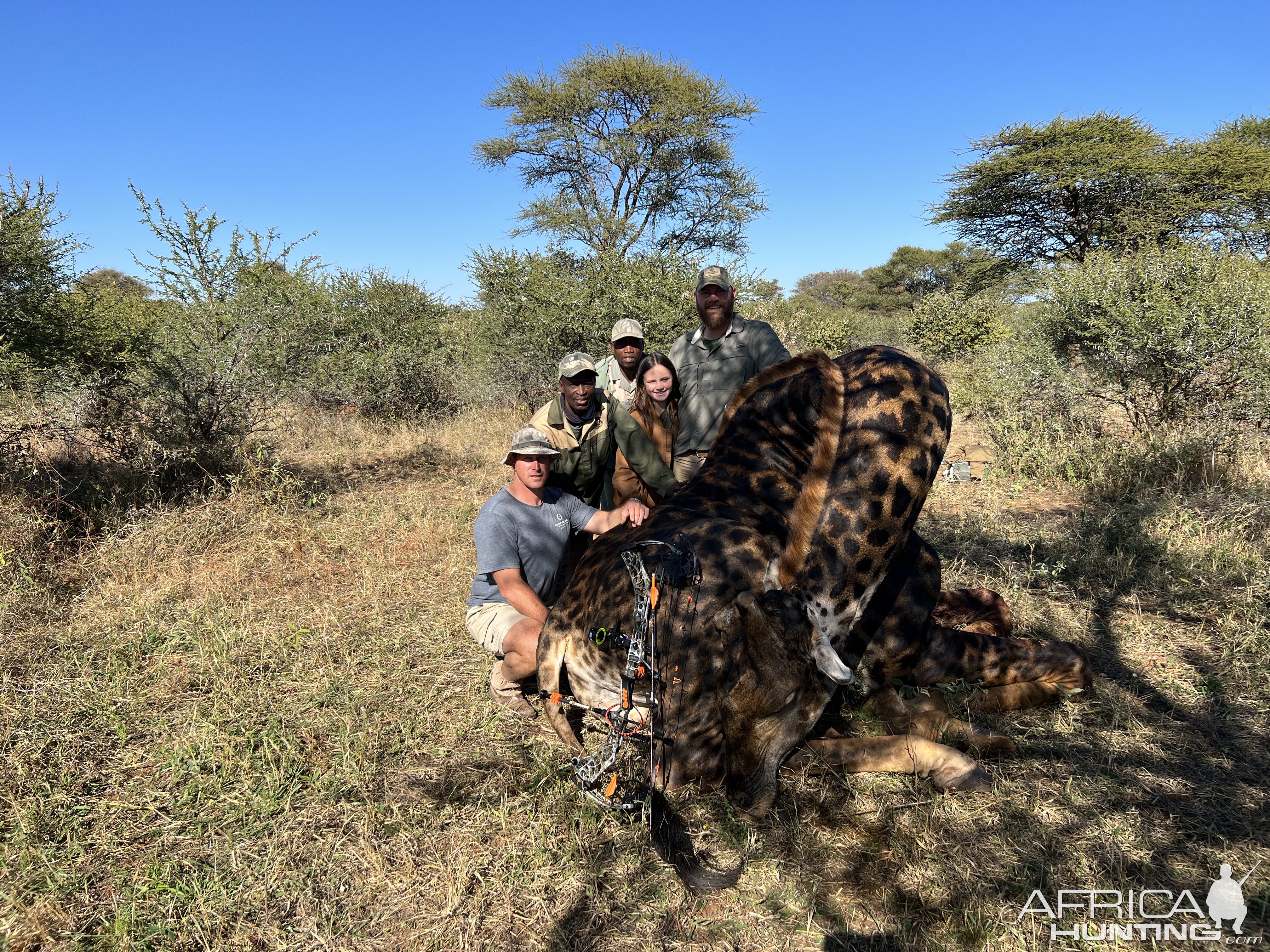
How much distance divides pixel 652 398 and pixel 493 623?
6.34ft

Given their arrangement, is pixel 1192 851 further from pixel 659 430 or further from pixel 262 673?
pixel 262 673

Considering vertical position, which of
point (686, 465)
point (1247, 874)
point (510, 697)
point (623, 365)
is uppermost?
point (623, 365)

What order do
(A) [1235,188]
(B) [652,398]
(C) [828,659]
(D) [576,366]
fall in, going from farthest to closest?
(A) [1235,188] < (B) [652,398] < (D) [576,366] < (C) [828,659]

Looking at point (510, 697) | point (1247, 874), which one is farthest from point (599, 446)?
point (1247, 874)

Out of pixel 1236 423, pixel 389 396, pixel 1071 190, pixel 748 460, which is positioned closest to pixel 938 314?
pixel 1071 190

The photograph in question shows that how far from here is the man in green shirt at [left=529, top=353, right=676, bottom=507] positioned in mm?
4637

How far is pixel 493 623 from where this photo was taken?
4.05 meters

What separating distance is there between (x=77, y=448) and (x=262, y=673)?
4817 mm

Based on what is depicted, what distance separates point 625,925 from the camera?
257 centimetres

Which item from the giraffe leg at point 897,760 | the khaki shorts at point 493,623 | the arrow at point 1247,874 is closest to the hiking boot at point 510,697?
the khaki shorts at point 493,623

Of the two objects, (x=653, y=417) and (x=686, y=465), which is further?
(x=686, y=465)

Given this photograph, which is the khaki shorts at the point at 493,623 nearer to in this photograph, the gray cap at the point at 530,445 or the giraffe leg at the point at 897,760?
the gray cap at the point at 530,445

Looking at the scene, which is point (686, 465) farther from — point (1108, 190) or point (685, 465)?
point (1108, 190)

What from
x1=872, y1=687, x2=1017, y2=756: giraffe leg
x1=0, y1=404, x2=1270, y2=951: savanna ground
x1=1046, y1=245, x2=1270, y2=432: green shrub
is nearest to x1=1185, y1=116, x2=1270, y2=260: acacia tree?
x1=1046, y1=245, x2=1270, y2=432: green shrub
